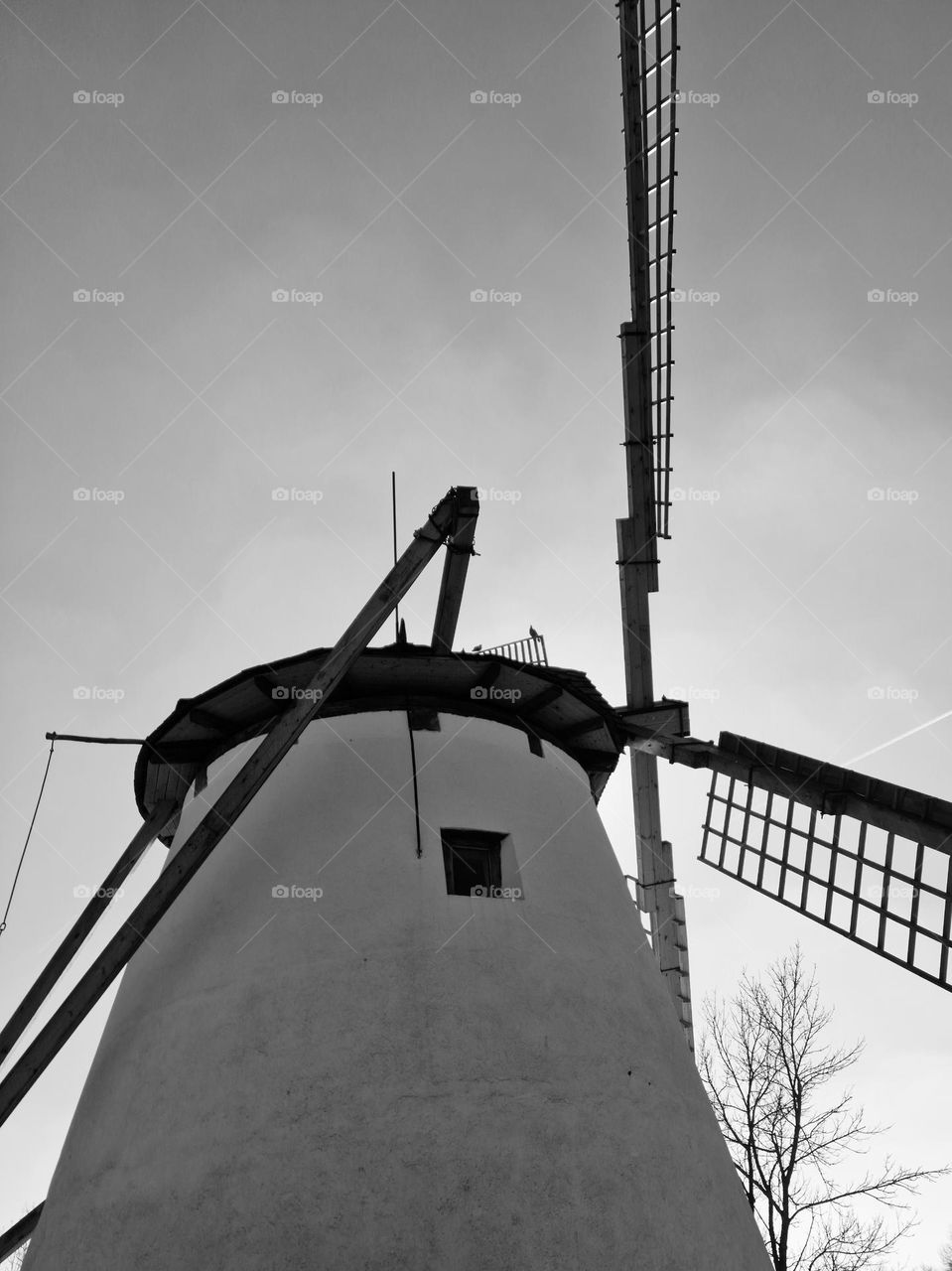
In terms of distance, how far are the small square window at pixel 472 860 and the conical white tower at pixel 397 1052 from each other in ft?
0.06

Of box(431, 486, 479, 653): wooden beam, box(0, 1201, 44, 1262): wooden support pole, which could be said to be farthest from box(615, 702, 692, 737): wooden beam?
box(0, 1201, 44, 1262): wooden support pole

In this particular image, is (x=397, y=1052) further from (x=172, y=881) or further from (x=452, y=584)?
(x=452, y=584)

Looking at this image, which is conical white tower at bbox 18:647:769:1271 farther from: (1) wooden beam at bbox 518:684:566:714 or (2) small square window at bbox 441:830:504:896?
(1) wooden beam at bbox 518:684:566:714

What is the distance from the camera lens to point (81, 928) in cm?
877

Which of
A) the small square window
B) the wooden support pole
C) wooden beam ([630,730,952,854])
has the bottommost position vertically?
the wooden support pole

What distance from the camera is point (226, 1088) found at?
20.6ft

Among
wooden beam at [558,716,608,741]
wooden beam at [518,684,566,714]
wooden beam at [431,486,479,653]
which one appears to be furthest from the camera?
wooden beam at [431,486,479,653]

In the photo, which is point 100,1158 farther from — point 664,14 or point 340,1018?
point 664,14

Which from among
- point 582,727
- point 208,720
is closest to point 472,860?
point 582,727

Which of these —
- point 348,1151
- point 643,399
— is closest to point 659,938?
point 643,399

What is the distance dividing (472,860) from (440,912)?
2.78 feet

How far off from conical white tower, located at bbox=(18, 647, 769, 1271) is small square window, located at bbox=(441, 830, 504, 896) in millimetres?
18

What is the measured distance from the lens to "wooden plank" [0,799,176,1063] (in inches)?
324

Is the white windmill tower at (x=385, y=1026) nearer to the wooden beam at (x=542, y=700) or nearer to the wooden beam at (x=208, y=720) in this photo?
the wooden beam at (x=208, y=720)
